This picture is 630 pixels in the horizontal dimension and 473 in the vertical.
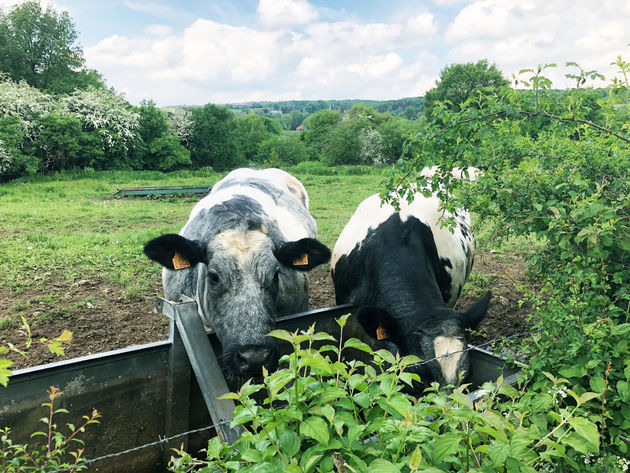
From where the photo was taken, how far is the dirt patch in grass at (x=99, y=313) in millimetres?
4922

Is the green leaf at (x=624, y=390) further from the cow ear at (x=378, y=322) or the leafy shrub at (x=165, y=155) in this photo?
the leafy shrub at (x=165, y=155)

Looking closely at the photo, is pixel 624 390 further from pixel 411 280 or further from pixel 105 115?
pixel 105 115

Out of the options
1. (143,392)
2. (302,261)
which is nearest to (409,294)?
(302,261)

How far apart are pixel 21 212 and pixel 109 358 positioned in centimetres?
1098

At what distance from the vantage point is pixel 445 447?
119 centimetres

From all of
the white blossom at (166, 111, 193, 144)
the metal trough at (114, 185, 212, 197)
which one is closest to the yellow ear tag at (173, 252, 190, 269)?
the metal trough at (114, 185, 212, 197)

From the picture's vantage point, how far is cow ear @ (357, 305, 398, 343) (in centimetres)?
306

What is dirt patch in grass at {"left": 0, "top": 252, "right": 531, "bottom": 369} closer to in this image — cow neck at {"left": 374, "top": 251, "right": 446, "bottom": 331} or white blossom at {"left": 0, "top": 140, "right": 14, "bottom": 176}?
cow neck at {"left": 374, "top": 251, "right": 446, "bottom": 331}

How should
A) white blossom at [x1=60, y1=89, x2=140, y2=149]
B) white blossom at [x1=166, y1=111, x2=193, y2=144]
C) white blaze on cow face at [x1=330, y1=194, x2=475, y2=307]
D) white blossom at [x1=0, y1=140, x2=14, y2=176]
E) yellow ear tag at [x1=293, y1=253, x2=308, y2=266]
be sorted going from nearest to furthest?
yellow ear tag at [x1=293, y1=253, x2=308, y2=266]
white blaze on cow face at [x1=330, y1=194, x2=475, y2=307]
white blossom at [x1=0, y1=140, x2=14, y2=176]
white blossom at [x1=60, y1=89, x2=140, y2=149]
white blossom at [x1=166, y1=111, x2=193, y2=144]

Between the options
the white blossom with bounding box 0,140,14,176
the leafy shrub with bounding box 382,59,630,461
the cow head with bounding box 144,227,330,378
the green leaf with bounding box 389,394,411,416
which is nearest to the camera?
the green leaf with bounding box 389,394,411,416

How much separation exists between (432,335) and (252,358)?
1.23 m

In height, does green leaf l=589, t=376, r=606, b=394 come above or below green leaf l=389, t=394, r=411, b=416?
below

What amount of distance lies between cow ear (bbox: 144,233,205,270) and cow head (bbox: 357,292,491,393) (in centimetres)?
138

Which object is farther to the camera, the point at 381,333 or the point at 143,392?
the point at 381,333
